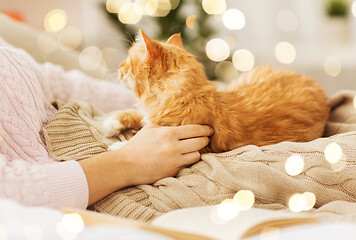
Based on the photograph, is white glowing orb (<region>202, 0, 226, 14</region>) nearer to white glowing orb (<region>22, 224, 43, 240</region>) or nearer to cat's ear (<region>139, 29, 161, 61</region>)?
cat's ear (<region>139, 29, 161, 61</region>)

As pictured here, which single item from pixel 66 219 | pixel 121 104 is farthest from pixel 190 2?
pixel 66 219

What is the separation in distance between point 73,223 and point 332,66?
300cm

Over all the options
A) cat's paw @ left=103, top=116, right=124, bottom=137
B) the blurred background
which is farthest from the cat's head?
the blurred background

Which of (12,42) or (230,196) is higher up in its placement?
(12,42)

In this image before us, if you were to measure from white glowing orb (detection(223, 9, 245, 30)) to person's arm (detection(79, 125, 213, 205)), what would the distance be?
233 cm

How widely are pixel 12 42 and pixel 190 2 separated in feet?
5.15

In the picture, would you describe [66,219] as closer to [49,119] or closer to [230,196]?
[230,196]

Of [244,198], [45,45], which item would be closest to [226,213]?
[244,198]

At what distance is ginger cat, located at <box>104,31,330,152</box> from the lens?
1.01 meters

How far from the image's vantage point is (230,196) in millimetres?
811

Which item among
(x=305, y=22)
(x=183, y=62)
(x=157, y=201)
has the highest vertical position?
(x=305, y=22)

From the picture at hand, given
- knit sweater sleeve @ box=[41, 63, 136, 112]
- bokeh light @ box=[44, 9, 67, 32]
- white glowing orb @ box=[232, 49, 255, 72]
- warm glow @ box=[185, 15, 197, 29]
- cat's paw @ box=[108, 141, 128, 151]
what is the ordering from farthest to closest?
1. bokeh light @ box=[44, 9, 67, 32]
2. white glowing orb @ box=[232, 49, 255, 72]
3. warm glow @ box=[185, 15, 197, 29]
4. knit sweater sleeve @ box=[41, 63, 136, 112]
5. cat's paw @ box=[108, 141, 128, 151]

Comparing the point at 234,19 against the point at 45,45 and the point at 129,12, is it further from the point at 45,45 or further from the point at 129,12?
the point at 45,45

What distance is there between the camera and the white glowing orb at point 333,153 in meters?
0.85
